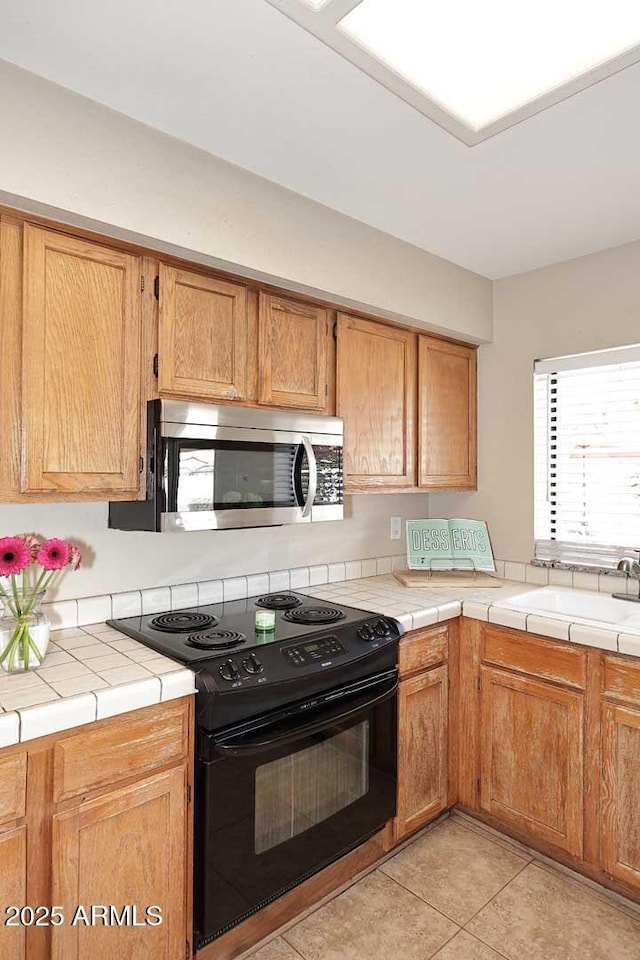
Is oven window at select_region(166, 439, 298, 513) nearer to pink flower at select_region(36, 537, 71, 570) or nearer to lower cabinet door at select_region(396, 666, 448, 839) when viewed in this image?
pink flower at select_region(36, 537, 71, 570)

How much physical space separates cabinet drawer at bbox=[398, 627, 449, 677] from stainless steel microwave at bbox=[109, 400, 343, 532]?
56 centimetres

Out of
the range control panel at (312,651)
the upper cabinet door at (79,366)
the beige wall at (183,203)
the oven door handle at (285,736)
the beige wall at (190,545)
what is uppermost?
the beige wall at (183,203)

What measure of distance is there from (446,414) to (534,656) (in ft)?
4.07

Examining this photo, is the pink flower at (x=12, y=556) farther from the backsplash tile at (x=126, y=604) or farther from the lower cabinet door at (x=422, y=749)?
the lower cabinet door at (x=422, y=749)

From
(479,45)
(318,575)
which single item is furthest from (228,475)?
(479,45)

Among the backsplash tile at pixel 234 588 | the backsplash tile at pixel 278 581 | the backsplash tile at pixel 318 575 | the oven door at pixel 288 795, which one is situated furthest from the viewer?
the backsplash tile at pixel 318 575

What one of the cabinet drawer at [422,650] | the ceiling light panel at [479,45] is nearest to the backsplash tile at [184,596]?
the cabinet drawer at [422,650]

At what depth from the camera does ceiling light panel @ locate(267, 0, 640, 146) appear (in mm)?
1201

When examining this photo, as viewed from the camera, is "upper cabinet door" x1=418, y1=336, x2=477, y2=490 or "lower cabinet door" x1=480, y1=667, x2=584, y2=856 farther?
"upper cabinet door" x1=418, y1=336, x2=477, y2=490

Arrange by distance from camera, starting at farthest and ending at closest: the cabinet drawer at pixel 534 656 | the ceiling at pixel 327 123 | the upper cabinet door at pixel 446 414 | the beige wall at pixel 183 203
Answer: the upper cabinet door at pixel 446 414, the cabinet drawer at pixel 534 656, the beige wall at pixel 183 203, the ceiling at pixel 327 123

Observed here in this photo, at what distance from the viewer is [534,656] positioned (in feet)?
7.16

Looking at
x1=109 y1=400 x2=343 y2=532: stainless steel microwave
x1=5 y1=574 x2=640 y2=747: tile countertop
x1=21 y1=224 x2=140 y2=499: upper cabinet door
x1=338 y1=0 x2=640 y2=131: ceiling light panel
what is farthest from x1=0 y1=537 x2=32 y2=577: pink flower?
x1=338 y1=0 x2=640 y2=131: ceiling light panel

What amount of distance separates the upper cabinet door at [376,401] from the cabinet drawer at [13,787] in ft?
4.96

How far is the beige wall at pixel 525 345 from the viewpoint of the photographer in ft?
8.31
